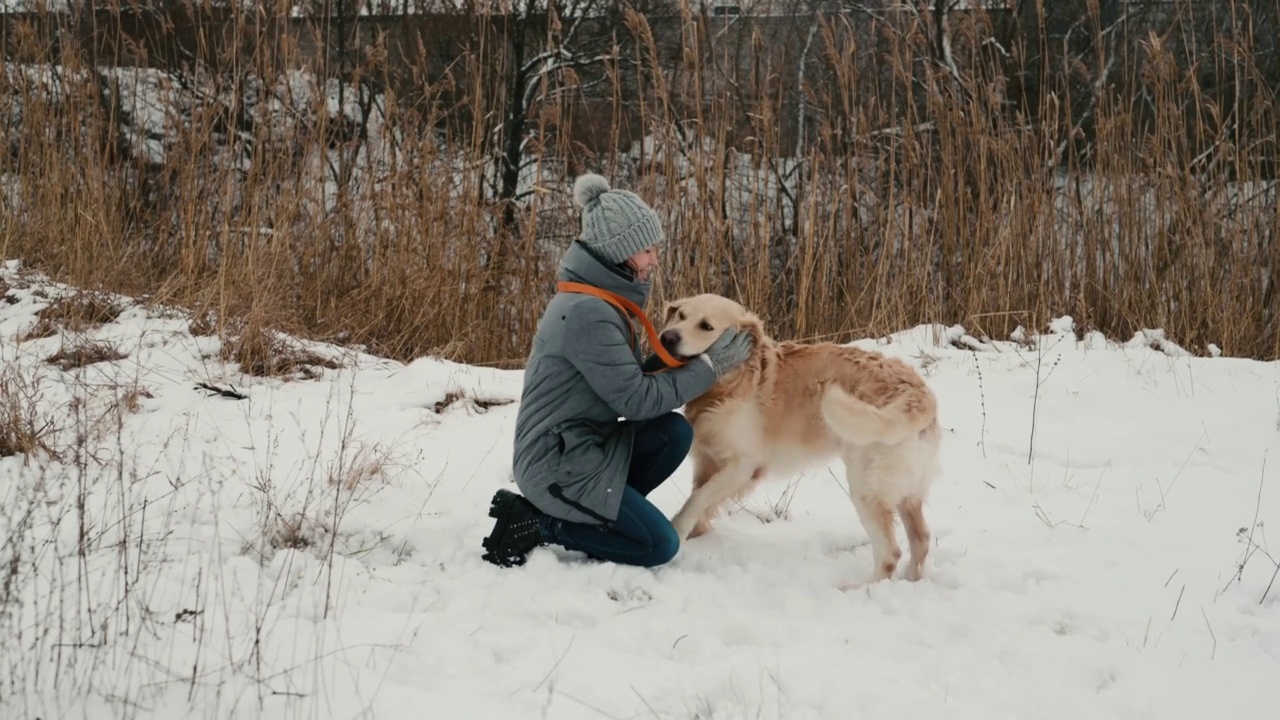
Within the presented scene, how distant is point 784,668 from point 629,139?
13.6ft

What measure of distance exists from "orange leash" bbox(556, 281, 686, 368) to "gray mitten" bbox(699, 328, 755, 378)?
96mm

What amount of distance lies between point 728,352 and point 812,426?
0.36m

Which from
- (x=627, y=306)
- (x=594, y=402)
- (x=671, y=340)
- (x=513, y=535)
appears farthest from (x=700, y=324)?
(x=513, y=535)

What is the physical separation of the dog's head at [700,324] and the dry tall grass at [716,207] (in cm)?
219

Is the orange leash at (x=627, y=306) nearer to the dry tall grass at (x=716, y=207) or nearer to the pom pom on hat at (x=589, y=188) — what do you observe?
the pom pom on hat at (x=589, y=188)

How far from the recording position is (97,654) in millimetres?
1757

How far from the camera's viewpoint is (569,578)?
256cm

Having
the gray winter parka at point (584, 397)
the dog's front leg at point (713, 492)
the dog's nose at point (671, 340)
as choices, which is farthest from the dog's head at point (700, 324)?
the dog's front leg at point (713, 492)

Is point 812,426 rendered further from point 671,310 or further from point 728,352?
point 671,310

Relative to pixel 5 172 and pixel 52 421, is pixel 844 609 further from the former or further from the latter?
pixel 5 172

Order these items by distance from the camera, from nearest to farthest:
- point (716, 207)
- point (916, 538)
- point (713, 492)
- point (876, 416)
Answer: point (876, 416) < point (916, 538) < point (713, 492) < point (716, 207)

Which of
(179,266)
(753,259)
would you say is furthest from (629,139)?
(179,266)

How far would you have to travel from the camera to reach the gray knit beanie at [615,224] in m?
2.64

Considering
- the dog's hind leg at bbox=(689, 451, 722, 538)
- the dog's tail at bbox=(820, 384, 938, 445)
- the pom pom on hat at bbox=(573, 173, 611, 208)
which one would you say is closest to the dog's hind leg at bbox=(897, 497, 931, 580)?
the dog's tail at bbox=(820, 384, 938, 445)
